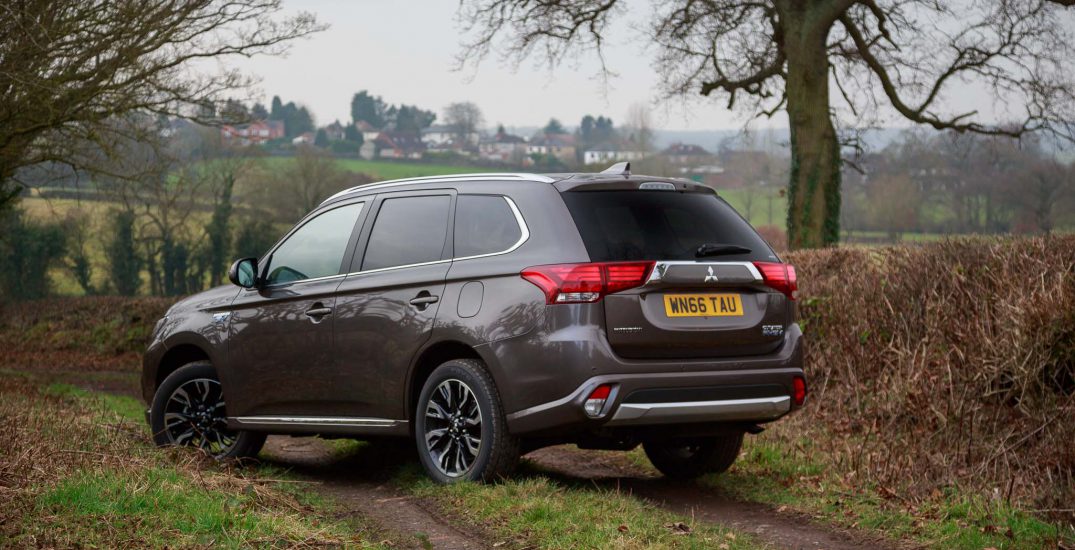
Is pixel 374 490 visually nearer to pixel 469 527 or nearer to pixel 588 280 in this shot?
pixel 469 527

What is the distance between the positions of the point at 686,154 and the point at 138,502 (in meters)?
53.7

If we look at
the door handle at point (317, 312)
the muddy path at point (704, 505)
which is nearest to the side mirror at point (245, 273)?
the door handle at point (317, 312)

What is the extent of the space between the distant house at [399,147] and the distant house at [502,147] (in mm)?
4001

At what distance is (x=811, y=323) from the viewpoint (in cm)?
1112

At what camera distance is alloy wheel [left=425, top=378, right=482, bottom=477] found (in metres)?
6.93

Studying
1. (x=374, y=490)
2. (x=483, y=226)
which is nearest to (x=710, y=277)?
(x=483, y=226)

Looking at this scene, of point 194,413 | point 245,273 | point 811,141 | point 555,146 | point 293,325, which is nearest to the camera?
point 293,325

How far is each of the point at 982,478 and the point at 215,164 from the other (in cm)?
4884

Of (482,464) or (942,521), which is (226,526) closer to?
(482,464)

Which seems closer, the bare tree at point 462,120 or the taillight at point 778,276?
the taillight at point 778,276

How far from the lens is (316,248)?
27.1ft

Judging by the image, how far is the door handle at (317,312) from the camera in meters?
7.86

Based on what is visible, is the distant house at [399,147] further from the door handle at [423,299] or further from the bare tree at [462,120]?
the door handle at [423,299]

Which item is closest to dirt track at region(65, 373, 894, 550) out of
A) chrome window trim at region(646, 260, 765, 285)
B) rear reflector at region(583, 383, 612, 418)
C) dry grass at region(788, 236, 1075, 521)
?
rear reflector at region(583, 383, 612, 418)
